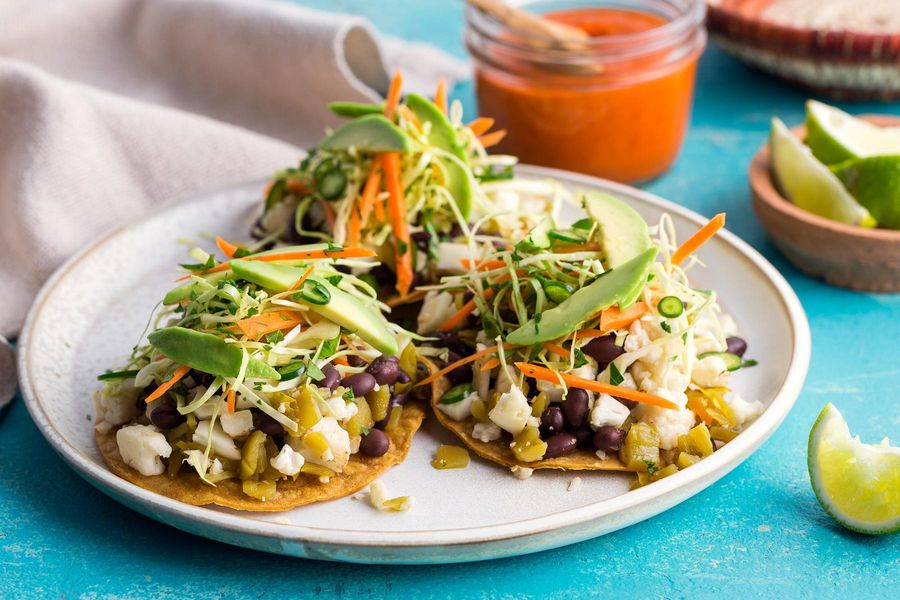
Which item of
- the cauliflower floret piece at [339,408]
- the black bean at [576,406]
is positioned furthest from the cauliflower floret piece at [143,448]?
the black bean at [576,406]

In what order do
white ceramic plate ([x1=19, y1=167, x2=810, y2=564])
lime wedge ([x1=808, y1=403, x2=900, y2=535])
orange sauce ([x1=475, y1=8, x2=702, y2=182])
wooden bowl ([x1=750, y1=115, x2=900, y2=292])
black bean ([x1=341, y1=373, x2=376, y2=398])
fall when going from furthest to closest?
orange sauce ([x1=475, y1=8, x2=702, y2=182])
wooden bowl ([x1=750, y1=115, x2=900, y2=292])
black bean ([x1=341, y1=373, x2=376, y2=398])
lime wedge ([x1=808, y1=403, x2=900, y2=535])
white ceramic plate ([x1=19, y1=167, x2=810, y2=564])

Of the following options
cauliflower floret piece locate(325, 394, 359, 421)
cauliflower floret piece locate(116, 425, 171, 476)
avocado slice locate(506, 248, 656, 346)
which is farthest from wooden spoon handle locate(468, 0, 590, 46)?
cauliflower floret piece locate(116, 425, 171, 476)

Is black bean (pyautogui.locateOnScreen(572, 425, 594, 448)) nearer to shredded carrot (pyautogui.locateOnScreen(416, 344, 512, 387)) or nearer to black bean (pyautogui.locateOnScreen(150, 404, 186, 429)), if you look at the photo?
shredded carrot (pyautogui.locateOnScreen(416, 344, 512, 387))

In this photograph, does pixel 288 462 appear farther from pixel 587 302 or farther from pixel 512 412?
pixel 587 302

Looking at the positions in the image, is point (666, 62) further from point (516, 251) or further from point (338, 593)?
point (338, 593)

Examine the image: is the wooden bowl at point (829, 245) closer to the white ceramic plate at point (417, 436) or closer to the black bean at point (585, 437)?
the white ceramic plate at point (417, 436)

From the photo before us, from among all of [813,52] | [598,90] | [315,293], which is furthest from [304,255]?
[813,52]
